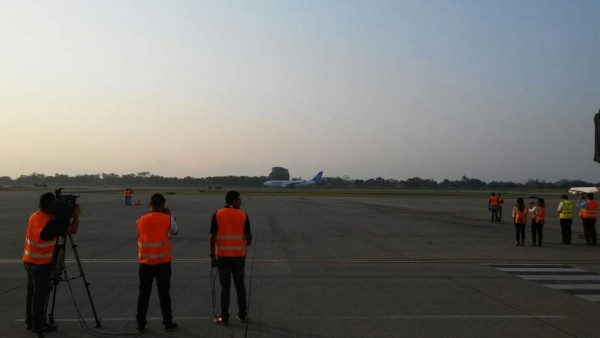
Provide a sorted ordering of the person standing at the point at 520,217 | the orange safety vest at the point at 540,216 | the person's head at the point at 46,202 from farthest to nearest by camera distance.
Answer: the person standing at the point at 520,217 → the orange safety vest at the point at 540,216 → the person's head at the point at 46,202

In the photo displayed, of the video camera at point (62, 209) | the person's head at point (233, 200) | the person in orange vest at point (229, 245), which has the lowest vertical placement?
the person in orange vest at point (229, 245)

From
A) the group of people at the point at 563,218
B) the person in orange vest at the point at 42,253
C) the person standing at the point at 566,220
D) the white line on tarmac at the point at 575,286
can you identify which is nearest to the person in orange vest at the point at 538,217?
the group of people at the point at 563,218

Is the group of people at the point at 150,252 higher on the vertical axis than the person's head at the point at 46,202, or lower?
lower

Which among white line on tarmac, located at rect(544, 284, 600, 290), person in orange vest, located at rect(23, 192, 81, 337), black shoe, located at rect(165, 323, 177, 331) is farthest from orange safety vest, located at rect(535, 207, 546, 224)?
person in orange vest, located at rect(23, 192, 81, 337)

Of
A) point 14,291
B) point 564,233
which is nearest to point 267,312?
point 14,291

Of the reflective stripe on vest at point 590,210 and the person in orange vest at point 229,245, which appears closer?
the person in orange vest at point 229,245

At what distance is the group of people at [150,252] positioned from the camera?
6656 mm

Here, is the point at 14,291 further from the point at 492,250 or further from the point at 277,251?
the point at 492,250

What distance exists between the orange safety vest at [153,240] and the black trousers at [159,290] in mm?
95

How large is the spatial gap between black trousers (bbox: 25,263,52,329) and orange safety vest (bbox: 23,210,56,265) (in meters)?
0.08

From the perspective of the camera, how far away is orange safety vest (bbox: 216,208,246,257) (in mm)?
7457

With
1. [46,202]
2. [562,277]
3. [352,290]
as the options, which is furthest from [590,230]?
[46,202]

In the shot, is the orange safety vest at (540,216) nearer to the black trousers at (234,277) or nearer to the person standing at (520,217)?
the person standing at (520,217)

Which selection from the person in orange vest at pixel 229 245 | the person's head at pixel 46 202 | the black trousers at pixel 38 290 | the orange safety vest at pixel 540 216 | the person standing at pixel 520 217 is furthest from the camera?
the person standing at pixel 520 217
